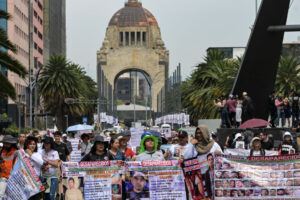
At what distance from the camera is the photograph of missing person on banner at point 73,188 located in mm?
9711

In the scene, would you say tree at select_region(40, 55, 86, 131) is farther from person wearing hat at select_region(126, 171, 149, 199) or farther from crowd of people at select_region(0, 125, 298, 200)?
person wearing hat at select_region(126, 171, 149, 199)

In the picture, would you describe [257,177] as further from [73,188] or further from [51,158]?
[51,158]

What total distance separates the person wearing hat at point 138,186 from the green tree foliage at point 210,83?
4224 centimetres

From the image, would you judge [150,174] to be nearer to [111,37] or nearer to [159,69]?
[159,69]

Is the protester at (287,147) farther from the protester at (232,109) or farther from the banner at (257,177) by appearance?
the protester at (232,109)

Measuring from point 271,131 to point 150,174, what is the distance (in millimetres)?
16430

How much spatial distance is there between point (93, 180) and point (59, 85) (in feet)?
193

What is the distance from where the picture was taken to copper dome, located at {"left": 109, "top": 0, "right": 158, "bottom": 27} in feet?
588

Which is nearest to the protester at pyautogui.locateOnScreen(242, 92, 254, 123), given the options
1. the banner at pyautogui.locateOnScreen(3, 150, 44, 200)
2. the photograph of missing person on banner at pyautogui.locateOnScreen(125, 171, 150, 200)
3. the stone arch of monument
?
the banner at pyautogui.locateOnScreen(3, 150, 44, 200)

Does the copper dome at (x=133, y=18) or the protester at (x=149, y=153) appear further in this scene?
the copper dome at (x=133, y=18)

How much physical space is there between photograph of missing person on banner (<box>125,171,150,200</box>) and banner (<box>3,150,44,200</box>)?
1337 millimetres

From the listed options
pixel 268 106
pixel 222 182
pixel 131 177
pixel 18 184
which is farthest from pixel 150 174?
pixel 268 106

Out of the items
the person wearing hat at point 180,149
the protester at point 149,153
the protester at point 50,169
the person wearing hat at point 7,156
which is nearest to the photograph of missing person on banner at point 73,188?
the protester at point 149,153

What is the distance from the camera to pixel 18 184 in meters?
10.2
